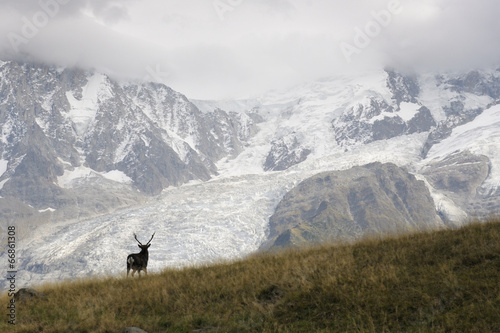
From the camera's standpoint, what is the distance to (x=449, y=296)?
1163 centimetres

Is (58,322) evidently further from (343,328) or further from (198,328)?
(343,328)

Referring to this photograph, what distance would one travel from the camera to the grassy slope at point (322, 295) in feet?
37.1

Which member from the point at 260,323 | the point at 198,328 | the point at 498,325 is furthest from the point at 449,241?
the point at 198,328

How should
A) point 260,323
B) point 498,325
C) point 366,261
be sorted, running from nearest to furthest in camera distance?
point 498,325, point 260,323, point 366,261

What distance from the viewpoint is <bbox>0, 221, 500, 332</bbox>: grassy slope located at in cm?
1132

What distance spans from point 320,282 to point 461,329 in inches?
160

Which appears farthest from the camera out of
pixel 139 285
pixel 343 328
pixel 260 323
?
pixel 139 285

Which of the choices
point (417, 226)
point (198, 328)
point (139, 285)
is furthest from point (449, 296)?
point (139, 285)

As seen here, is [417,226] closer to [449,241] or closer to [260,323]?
[449,241]

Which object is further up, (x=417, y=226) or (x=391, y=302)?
(x=417, y=226)

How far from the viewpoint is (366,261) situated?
1497 centimetres

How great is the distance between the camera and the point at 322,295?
12.8m

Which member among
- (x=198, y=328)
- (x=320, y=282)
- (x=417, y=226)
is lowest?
(x=198, y=328)

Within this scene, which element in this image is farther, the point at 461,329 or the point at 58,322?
the point at 58,322
